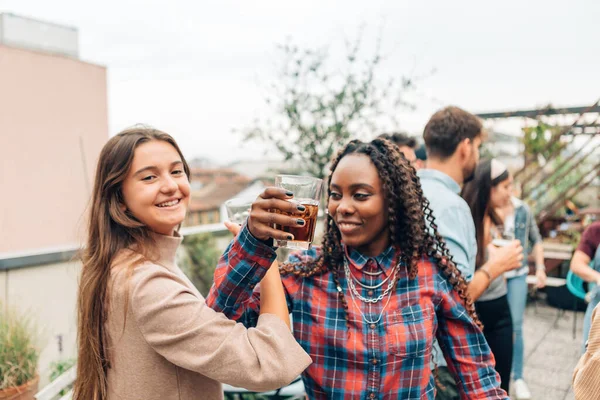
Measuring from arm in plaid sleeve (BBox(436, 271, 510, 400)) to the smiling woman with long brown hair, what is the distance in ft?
1.64

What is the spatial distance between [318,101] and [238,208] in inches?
149

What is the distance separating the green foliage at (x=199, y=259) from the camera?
530cm

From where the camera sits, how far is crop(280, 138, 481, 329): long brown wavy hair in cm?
137

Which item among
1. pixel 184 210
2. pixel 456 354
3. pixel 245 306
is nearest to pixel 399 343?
pixel 456 354

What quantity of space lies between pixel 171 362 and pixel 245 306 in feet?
0.80

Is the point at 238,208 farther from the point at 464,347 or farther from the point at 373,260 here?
the point at 464,347

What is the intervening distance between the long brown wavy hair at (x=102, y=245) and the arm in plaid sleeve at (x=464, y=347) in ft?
2.84

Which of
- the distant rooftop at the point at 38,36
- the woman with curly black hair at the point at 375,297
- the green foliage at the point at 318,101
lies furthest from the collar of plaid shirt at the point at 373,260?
the distant rooftop at the point at 38,36

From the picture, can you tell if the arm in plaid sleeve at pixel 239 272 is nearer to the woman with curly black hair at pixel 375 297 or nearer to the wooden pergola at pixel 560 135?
the woman with curly black hair at pixel 375 297

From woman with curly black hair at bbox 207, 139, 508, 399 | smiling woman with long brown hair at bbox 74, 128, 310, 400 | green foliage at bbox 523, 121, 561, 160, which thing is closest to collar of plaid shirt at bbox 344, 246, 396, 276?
woman with curly black hair at bbox 207, 139, 508, 399

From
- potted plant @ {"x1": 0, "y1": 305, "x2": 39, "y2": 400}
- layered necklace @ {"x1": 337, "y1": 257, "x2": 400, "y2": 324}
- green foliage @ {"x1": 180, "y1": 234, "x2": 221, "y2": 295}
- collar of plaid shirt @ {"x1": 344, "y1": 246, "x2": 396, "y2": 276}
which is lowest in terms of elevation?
green foliage @ {"x1": 180, "y1": 234, "x2": 221, "y2": 295}

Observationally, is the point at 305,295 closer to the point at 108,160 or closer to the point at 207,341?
the point at 207,341

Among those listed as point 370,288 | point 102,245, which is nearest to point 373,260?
point 370,288

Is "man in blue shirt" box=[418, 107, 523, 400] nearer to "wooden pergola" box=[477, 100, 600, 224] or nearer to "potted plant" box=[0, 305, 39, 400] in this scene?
"potted plant" box=[0, 305, 39, 400]
